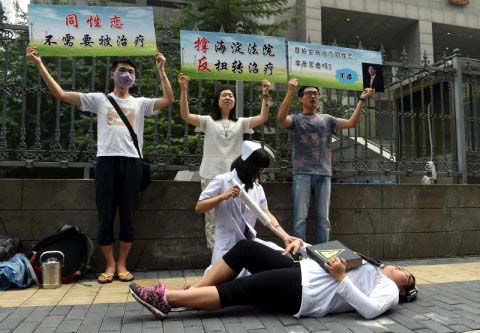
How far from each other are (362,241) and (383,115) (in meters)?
1.88

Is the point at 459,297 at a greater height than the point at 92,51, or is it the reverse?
the point at 92,51

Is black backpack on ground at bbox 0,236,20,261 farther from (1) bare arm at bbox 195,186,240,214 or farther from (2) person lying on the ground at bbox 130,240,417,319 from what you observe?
(1) bare arm at bbox 195,186,240,214

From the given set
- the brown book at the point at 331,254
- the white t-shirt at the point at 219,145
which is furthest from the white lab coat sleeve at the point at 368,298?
the white t-shirt at the point at 219,145

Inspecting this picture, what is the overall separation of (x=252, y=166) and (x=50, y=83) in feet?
7.67

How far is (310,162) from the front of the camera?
555 centimetres

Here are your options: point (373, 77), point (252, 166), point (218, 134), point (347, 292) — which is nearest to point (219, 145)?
point (218, 134)

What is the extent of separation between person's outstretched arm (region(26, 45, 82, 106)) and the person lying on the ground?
2.36 m

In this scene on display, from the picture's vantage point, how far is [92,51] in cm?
523

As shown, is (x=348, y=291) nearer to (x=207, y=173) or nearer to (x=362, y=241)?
(x=207, y=173)

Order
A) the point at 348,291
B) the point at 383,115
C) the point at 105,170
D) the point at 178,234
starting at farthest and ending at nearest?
the point at 383,115 < the point at 178,234 < the point at 105,170 < the point at 348,291

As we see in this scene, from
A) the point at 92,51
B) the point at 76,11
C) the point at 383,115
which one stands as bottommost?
the point at 383,115

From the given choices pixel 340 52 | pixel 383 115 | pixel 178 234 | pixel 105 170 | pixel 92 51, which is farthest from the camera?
pixel 383 115

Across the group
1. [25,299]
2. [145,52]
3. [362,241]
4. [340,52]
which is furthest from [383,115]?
[25,299]

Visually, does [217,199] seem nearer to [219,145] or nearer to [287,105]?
[219,145]
